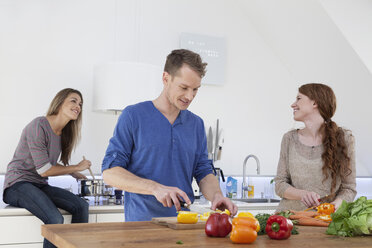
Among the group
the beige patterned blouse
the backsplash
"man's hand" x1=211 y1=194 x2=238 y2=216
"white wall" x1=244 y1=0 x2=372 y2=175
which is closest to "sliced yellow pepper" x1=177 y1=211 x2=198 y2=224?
"man's hand" x1=211 y1=194 x2=238 y2=216

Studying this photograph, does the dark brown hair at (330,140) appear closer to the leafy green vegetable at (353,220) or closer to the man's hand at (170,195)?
the leafy green vegetable at (353,220)

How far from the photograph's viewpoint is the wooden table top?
145cm

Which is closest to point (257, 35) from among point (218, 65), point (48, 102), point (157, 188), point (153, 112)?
point (218, 65)

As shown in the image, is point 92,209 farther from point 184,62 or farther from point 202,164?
point 184,62

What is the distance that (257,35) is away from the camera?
4492 mm

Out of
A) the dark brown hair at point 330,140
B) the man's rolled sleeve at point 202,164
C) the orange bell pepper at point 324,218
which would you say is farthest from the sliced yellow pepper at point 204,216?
the dark brown hair at point 330,140

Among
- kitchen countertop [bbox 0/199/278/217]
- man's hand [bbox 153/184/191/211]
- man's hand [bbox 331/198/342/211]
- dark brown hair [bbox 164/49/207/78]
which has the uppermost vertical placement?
dark brown hair [bbox 164/49/207/78]

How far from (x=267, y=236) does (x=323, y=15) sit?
98.5 inches

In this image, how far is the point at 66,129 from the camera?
11.1 ft

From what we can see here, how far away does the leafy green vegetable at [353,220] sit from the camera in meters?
1.68

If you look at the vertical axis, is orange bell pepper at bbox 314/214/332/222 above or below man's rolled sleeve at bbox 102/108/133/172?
Result: below

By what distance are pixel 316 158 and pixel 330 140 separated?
0.13 m

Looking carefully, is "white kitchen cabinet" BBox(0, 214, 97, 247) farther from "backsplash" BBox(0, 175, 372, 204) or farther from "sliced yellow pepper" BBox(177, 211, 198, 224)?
"sliced yellow pepper" BBox(177, 211, 198, 224)

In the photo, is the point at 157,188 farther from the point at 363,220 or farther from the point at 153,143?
the point at 363,220
